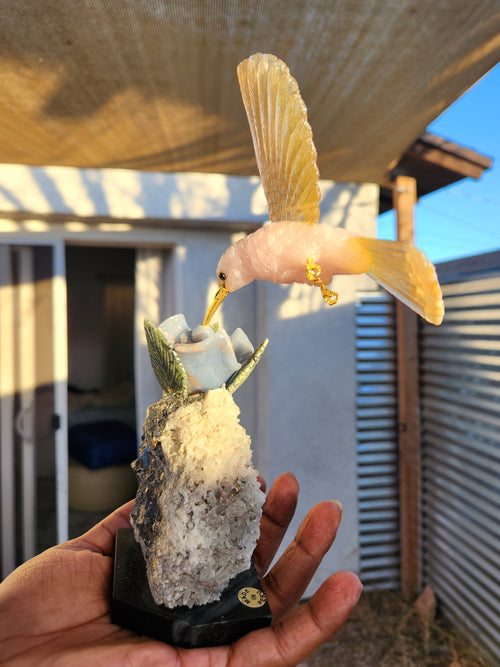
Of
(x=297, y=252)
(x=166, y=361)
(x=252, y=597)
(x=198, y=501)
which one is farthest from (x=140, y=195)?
(x=252, y=597)

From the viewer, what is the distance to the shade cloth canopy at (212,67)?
1353 mm

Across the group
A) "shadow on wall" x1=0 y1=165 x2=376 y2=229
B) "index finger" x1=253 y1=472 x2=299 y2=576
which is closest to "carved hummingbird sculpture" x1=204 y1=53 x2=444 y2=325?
"index finger" x1=253 y1=472 x2=299 y2=576

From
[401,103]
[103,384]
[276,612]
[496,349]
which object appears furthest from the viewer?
[103,384]

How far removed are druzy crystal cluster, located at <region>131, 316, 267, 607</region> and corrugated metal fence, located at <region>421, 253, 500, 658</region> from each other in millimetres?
1563

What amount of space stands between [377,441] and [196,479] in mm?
2134

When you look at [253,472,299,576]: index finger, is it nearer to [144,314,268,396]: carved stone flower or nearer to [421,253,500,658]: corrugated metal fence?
[144,314,268,396]: carved stone flower

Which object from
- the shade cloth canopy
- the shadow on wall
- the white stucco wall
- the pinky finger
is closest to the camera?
the pinky finger

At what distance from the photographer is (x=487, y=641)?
2.11 meters

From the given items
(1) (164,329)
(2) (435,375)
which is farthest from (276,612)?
(2) (435,375)

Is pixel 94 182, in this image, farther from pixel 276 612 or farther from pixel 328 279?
pixel 276 612

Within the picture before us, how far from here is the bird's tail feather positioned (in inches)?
30.7

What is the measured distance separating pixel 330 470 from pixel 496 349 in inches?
47.9

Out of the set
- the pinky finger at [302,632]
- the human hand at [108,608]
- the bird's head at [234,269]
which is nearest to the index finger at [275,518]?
the human hand at [108,608]

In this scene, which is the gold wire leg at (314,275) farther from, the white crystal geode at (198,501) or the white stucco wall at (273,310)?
the white stucco wall at (273,310)
